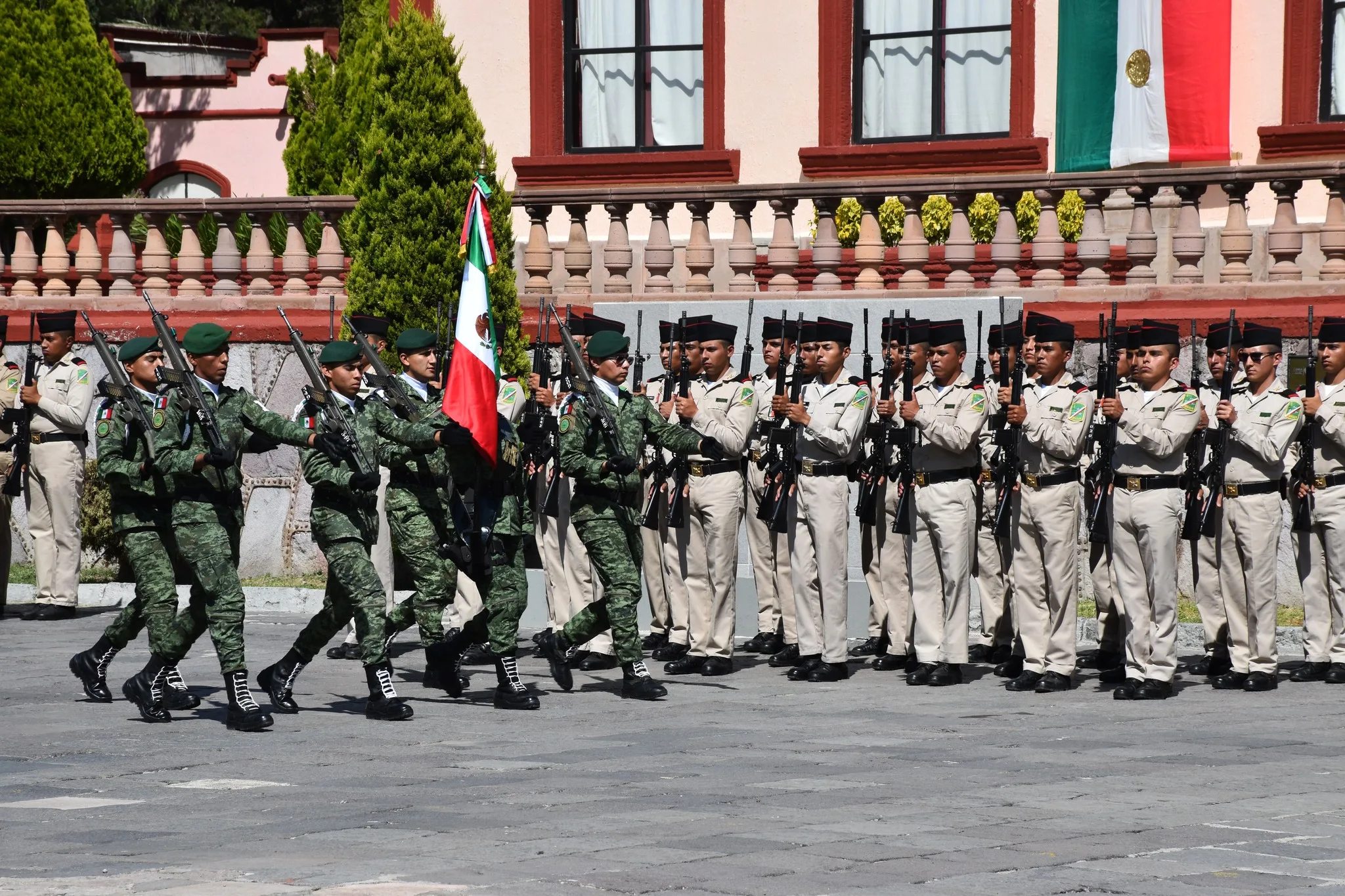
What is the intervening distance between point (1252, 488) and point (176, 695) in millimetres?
5976

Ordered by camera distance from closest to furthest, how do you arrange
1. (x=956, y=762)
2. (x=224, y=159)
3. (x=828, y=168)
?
(x=956, y=762) → (x=828, y=168) → (x=224, y=159)

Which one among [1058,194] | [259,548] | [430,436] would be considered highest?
[1058,194]

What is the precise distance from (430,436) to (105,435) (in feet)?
5.29

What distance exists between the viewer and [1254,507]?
1213 cm

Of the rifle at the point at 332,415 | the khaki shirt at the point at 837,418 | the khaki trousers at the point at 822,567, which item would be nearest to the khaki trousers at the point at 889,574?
the khaki trousers at the point at 822,567

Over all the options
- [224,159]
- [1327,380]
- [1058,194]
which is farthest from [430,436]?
[224,159]

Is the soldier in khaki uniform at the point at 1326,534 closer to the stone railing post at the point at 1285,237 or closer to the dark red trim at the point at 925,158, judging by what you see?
the stone railing post at the point at 1285,237

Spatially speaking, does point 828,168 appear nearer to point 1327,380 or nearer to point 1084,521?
point 1084,521

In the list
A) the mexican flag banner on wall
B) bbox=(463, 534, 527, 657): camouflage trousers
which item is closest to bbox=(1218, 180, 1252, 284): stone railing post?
the mexican flag banner on wall

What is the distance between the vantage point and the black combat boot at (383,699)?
10.8 m

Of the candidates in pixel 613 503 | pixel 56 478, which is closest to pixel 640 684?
pixel 613 503

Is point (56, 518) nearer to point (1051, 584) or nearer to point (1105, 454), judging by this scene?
point (1051, 584)

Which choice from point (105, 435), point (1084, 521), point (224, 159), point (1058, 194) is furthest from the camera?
point (224, 159)

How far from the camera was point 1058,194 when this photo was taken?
1570 centimetres
